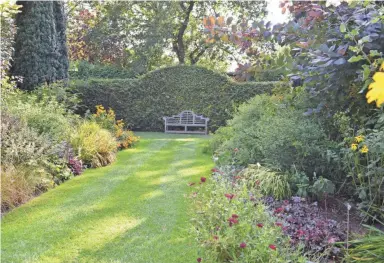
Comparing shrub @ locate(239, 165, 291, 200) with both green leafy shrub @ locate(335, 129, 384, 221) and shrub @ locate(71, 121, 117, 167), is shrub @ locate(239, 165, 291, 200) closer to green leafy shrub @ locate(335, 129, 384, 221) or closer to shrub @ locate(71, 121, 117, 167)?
green leafy shrub @ locate(335, 129, 384, 221)

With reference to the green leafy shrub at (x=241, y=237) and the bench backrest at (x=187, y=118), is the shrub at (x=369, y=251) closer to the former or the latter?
the green leafy shrub at (x=241, y=237)

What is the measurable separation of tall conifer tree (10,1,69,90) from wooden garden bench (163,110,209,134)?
4365 millimetres

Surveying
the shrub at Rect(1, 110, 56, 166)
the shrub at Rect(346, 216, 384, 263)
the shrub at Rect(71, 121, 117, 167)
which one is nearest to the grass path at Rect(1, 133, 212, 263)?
the shrub at Rect(71, 121, 117, 167)

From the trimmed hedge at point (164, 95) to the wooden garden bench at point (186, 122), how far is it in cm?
19

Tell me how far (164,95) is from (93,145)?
20.1 feet

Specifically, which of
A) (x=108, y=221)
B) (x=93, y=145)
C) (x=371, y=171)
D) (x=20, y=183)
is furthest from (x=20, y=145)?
(x=371, y=171)

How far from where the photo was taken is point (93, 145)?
5840 mm

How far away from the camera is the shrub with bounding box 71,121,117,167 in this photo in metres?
5.68

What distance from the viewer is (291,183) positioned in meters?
3.42

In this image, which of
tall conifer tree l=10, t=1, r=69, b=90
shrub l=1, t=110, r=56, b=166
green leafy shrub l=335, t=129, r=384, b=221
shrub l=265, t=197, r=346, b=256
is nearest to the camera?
shrub l=265, t=197, r=346, b=256

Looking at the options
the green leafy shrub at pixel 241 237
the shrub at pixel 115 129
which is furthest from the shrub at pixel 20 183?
the shrub at pixel 115 129

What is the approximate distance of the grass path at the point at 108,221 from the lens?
8.80 feet

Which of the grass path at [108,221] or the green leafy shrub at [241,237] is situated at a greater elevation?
the green leafy shrub at [241,237]

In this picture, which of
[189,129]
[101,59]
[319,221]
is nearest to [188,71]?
[189,129]
